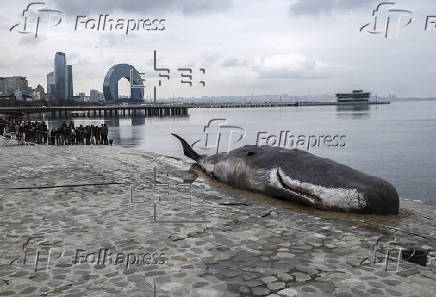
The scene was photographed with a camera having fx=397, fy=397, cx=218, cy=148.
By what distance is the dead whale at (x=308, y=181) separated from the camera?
11320 mm

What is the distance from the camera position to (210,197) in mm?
12922

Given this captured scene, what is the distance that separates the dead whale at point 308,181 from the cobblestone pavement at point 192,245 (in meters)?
0.43

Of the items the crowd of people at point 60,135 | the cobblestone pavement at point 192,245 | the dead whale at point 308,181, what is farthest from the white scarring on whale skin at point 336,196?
the crowd of people at point 60,135

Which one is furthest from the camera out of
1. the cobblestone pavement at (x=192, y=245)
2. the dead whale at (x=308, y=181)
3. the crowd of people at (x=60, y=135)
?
the crowd of people at (x=60, y=135)

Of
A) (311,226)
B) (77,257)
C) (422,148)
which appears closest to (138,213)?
(77,257)

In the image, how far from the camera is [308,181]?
12273 millimetres

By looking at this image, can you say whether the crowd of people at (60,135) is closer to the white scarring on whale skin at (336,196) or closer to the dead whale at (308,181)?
the dead whale at (308,181)

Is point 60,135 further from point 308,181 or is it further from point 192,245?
point 192,245

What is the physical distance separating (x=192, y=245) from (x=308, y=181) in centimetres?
554

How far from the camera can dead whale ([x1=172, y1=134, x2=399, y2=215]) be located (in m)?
11.3

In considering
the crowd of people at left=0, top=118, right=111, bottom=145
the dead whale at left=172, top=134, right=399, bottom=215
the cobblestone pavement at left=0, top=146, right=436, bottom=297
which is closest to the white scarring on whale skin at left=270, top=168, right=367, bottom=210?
the dead whale at left=172, top=134, right=399, bottom=215

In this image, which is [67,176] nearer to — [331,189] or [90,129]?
[331,189]

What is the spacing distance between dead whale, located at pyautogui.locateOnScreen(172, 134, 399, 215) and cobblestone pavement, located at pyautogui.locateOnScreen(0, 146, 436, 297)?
0.43 m

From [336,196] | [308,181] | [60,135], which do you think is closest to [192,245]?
[336,196]
